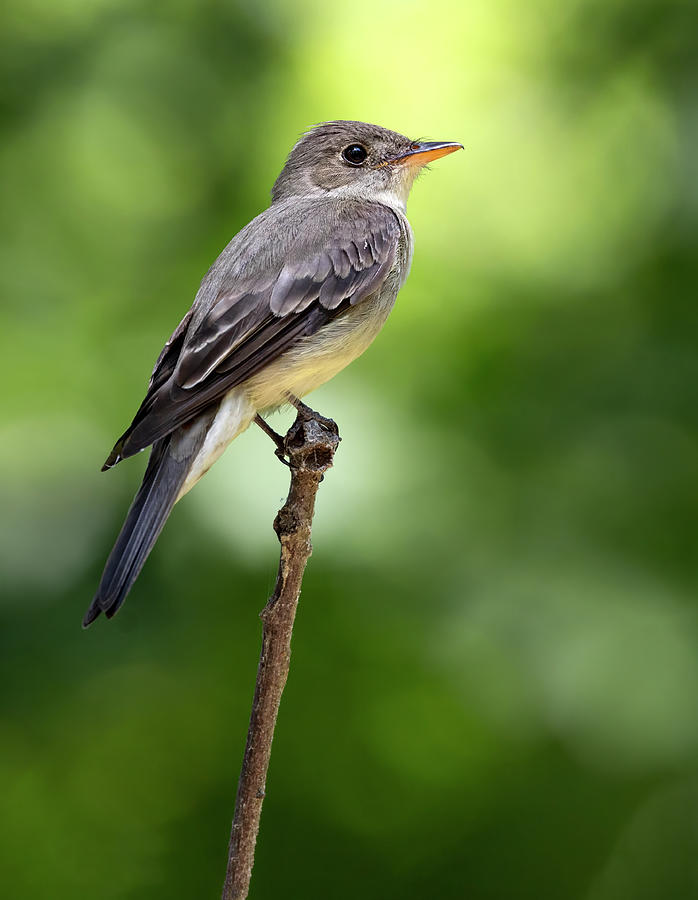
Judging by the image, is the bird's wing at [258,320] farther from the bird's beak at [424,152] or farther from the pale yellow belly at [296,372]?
the bird's beak at [424,152]

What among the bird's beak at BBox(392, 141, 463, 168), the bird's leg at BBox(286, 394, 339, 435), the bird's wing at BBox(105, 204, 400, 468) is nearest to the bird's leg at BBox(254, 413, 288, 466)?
the bird's leg at BBox(286, 394, 339, 435)

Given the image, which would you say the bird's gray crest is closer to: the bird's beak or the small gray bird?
the bird's beak

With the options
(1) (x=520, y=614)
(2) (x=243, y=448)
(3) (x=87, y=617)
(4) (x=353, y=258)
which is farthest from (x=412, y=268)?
(3) (x=87, y=617)

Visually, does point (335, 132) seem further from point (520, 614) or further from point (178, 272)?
point (520, 614)

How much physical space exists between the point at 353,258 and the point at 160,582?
3.46 feet

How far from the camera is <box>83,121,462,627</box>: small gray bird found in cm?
Answer: 274

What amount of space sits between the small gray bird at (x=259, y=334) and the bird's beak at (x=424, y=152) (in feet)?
0.10

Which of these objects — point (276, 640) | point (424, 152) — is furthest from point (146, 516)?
point (424, 152)

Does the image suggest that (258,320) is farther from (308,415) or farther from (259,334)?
(308,415)

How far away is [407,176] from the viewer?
3646mm

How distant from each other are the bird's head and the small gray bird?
23cm

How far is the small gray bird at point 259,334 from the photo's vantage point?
8.98 feet

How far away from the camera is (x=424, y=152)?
3471 mm

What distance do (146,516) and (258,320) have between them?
61cm
